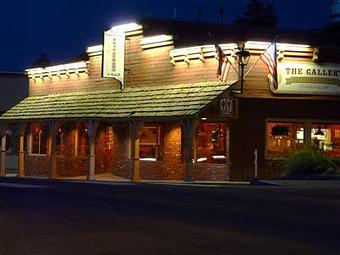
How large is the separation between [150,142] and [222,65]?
6207mm

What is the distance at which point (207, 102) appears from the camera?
28438 millimetres

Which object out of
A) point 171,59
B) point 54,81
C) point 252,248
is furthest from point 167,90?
point 252,248

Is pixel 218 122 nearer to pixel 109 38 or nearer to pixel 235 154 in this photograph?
pixel 235 154

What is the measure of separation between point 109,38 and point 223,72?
22.8 feet

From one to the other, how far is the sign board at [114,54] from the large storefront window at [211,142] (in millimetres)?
5144

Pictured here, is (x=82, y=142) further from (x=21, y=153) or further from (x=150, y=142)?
(x=150, y=142)

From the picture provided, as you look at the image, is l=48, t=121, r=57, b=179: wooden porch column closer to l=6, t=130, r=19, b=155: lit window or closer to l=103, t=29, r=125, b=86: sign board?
l=103, t=29, r=125, b=86: sign board

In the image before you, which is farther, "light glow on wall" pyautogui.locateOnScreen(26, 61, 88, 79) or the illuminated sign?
"light glow on wall" pyautogui.locateOnScreen(26, 61, 88, 79)

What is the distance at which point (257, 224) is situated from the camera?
46.4ft

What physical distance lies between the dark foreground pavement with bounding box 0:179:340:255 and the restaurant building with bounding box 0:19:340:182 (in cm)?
811

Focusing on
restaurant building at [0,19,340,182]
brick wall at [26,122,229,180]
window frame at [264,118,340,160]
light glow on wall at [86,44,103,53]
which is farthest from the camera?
light glow on wall at [86,44,103,53]

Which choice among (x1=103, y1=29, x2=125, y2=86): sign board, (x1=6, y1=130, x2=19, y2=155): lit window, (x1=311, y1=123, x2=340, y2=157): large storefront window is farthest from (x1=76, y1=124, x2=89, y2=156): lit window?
(x1=6, y1=130, x2=19, y2=155): lit window

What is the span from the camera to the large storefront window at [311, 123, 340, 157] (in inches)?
1238

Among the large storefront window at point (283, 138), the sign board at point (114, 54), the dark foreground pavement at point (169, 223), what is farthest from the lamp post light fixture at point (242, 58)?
the dark foreground pavement at point (169, 223)
